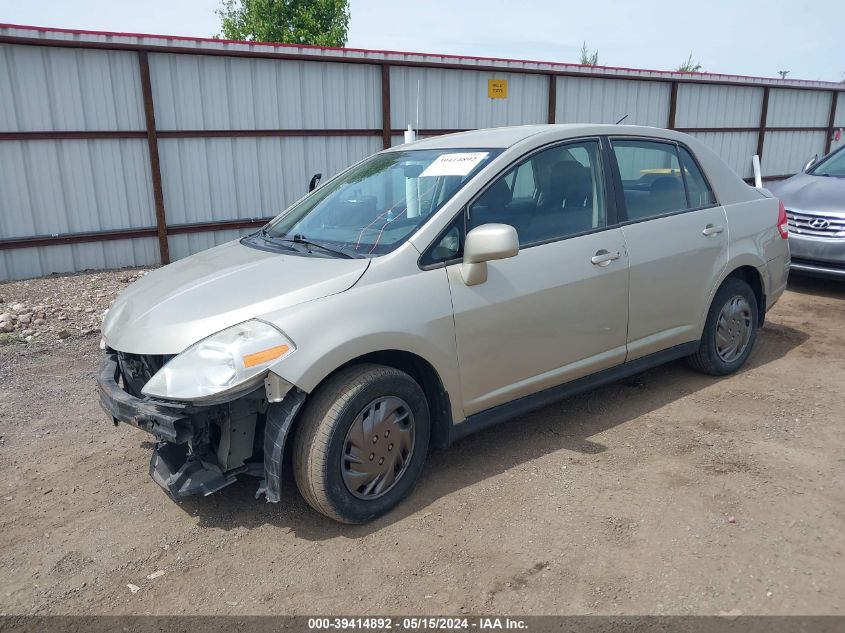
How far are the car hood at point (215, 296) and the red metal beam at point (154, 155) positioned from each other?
623 centimetres

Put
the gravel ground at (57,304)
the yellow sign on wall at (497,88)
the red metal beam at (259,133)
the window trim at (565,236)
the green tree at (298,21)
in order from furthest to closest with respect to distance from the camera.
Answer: the green tree at (298,21) < the yellow sign on wall at (497,88) < the red metal beam at (259,133) < the gravel ground at (57,304) < the window trim at (565,236)

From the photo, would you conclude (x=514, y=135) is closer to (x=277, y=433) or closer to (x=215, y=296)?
(x=215, y=296)

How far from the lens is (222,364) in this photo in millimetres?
2828

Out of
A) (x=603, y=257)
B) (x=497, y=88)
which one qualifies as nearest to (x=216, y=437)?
(x=603, y=257)

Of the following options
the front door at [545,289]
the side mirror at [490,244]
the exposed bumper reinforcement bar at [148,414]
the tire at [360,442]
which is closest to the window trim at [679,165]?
the front door at [545,289]

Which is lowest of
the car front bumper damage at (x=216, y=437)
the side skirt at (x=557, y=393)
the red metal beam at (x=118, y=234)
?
the red metal beam at (x=118, y=234)

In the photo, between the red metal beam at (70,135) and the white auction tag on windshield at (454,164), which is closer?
the white auction tag on windshield at (454,164)

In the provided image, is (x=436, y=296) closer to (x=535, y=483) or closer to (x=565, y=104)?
(x=535, y=483)

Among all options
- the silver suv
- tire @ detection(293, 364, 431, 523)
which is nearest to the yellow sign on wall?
the silver suv

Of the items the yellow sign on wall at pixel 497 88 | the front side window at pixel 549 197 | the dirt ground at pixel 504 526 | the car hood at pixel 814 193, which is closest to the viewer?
the dirt ground at pixel 504 526

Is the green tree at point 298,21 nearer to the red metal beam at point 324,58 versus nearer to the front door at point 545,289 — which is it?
the red metal beam at point 324,58

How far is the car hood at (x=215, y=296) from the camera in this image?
3010mm

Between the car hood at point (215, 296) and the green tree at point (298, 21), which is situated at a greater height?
the green tree at point (298, 21)

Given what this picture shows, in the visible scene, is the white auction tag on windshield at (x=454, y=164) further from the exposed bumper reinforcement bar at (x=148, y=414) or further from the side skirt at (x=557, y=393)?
the exposed bumper reinforcement bar at (x=148, y=414)
